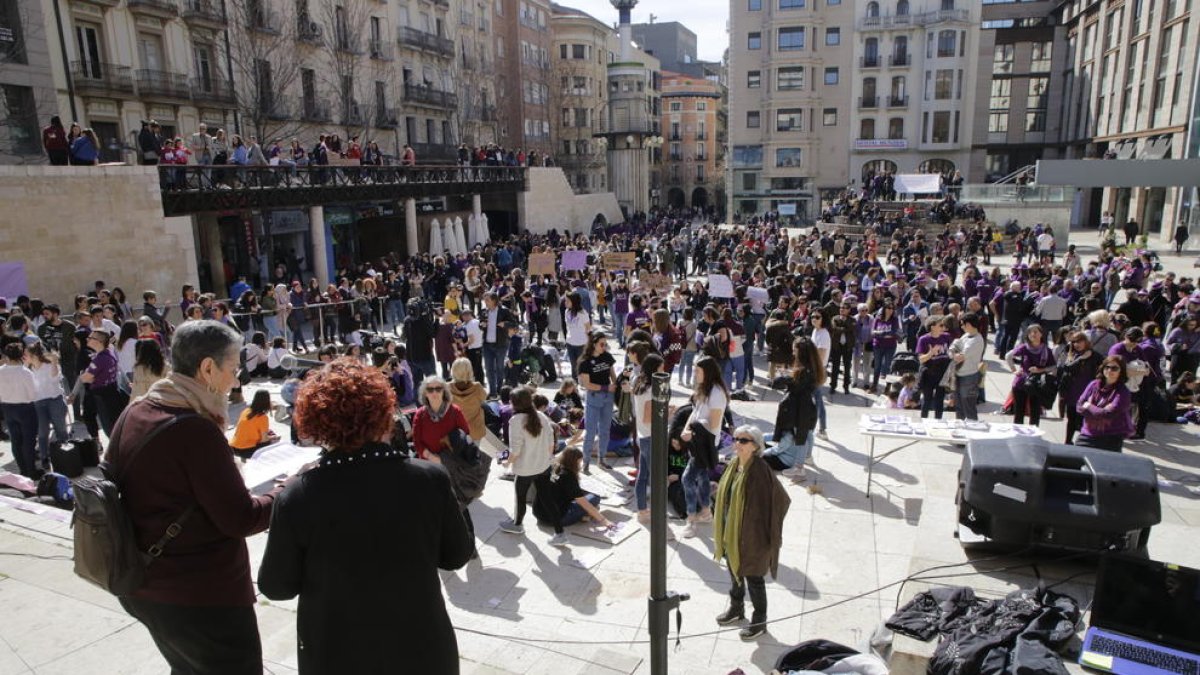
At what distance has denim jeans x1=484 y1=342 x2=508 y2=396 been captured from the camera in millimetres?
13023

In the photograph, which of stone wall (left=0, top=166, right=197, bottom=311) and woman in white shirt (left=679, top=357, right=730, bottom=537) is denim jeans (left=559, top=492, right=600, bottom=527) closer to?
woman in white shirt (left=679, top=357, right=730, bottom=537)

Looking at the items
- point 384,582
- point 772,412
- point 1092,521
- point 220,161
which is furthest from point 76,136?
point 1092,521

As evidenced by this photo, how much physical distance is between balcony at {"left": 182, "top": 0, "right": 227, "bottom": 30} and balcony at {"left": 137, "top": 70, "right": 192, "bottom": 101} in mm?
1969

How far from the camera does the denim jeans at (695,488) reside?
7.34 meters

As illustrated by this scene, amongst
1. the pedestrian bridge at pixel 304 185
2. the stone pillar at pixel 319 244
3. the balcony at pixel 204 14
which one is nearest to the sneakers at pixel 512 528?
the pedestrian bridge at pixel 304 185

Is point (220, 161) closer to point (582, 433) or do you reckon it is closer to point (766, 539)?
point (582, 433)

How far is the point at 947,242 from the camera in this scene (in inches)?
1131

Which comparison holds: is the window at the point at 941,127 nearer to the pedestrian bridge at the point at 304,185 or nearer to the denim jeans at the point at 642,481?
the pedestrian bridge at the point at 304,185

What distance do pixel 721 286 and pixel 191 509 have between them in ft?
48.3

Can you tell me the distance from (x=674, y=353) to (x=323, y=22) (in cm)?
2810

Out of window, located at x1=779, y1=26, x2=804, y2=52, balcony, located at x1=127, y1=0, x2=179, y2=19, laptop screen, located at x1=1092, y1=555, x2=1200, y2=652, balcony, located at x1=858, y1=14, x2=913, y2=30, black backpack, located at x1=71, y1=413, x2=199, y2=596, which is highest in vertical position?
balcony, located at x1=858, y1=14, x2=913, y2=30

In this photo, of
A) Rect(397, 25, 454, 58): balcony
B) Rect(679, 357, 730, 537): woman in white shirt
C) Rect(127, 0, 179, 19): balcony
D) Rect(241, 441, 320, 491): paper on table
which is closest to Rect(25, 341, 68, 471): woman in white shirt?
Rect(241, 441, 320, 491): paper on table

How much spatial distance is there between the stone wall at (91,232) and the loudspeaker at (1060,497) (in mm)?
17854

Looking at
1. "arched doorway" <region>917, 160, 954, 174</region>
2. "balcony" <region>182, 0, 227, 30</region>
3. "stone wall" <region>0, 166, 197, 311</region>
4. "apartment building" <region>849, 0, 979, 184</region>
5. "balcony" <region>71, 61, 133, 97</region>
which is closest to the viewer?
"stone wall" <region>0, 166, 197, 311</region>
